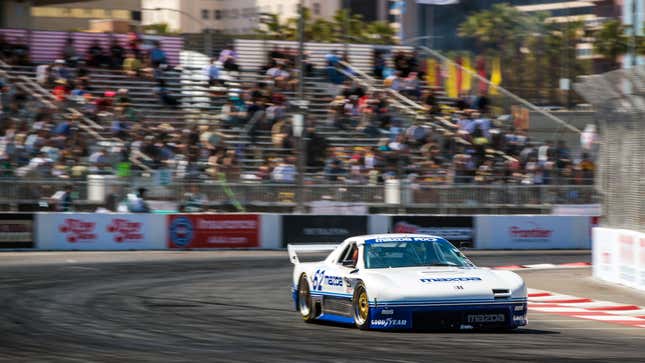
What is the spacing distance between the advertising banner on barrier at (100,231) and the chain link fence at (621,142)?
12.0m

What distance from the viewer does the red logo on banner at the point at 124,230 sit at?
25984 millimetres

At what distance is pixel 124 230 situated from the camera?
2609 cm

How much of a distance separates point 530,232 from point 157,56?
1179 cm

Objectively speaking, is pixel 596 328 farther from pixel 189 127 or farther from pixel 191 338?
pixel 189 127

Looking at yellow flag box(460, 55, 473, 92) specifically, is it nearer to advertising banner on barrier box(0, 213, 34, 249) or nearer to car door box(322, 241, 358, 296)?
advertising banner on barrier box(0, 213, 34, 249)

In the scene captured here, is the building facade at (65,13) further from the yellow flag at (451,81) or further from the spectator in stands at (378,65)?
the yellow flag at (451,81)

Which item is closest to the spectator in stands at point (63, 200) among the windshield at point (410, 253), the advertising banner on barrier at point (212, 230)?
the advertising banner on barrier at point (212, 230)

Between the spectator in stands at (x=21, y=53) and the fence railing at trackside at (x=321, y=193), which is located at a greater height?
the spectator in stands at (x=21, y=53)

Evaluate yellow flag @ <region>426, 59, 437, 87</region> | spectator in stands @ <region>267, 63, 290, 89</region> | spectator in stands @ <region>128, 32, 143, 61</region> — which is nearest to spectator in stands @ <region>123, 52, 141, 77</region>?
spectator in stands @ <region>128, 32, 143, 61</region>

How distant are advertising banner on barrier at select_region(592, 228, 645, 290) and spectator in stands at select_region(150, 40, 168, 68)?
638 inches

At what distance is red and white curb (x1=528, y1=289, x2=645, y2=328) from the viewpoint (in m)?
12.9

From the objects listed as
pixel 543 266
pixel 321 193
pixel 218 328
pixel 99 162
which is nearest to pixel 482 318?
pixel 218 328

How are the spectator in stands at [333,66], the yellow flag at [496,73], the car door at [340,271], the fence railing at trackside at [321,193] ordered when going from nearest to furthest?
the car door at [340,271] → the fence railing at trackside at [321,193] → the spectator in stands at [333,66] → the yellow flag at [496,73]

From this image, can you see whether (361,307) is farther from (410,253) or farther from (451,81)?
(451,81)
